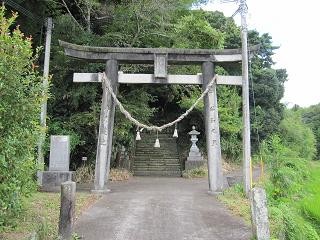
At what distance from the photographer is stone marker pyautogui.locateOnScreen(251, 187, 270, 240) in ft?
22.5

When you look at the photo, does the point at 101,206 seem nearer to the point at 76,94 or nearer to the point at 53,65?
the point at 76,94

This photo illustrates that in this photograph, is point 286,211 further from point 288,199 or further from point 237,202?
point 288,199

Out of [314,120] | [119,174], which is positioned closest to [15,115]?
[119,174]

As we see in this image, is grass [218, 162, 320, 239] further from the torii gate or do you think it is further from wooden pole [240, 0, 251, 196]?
Result: the torii gate

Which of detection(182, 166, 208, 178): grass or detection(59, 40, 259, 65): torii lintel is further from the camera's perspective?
detection(182, 166, 208, 178): grass

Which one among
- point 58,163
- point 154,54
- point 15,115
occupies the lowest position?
point 58,163

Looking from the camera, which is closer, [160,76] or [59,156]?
[160,76]

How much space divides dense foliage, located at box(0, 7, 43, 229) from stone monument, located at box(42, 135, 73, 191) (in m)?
5.87

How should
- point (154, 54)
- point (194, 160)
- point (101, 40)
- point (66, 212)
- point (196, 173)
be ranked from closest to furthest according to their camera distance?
point (66, 212) → point (154, 54) → point (101, 40) → point (196, 173) → point (194, 160)

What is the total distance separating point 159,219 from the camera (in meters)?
9.02

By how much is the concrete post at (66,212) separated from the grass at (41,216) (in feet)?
0.68

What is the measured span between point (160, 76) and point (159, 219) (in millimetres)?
5565

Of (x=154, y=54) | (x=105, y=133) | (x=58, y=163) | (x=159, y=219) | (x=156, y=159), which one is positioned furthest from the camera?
(x=156, y=159)

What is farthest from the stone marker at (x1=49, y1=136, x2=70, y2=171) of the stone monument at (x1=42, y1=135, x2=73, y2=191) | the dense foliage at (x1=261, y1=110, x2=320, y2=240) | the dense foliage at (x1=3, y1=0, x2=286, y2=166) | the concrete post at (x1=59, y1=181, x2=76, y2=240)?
the dense foliage at (x1=261, y1=110, x2=320, y2=240)
